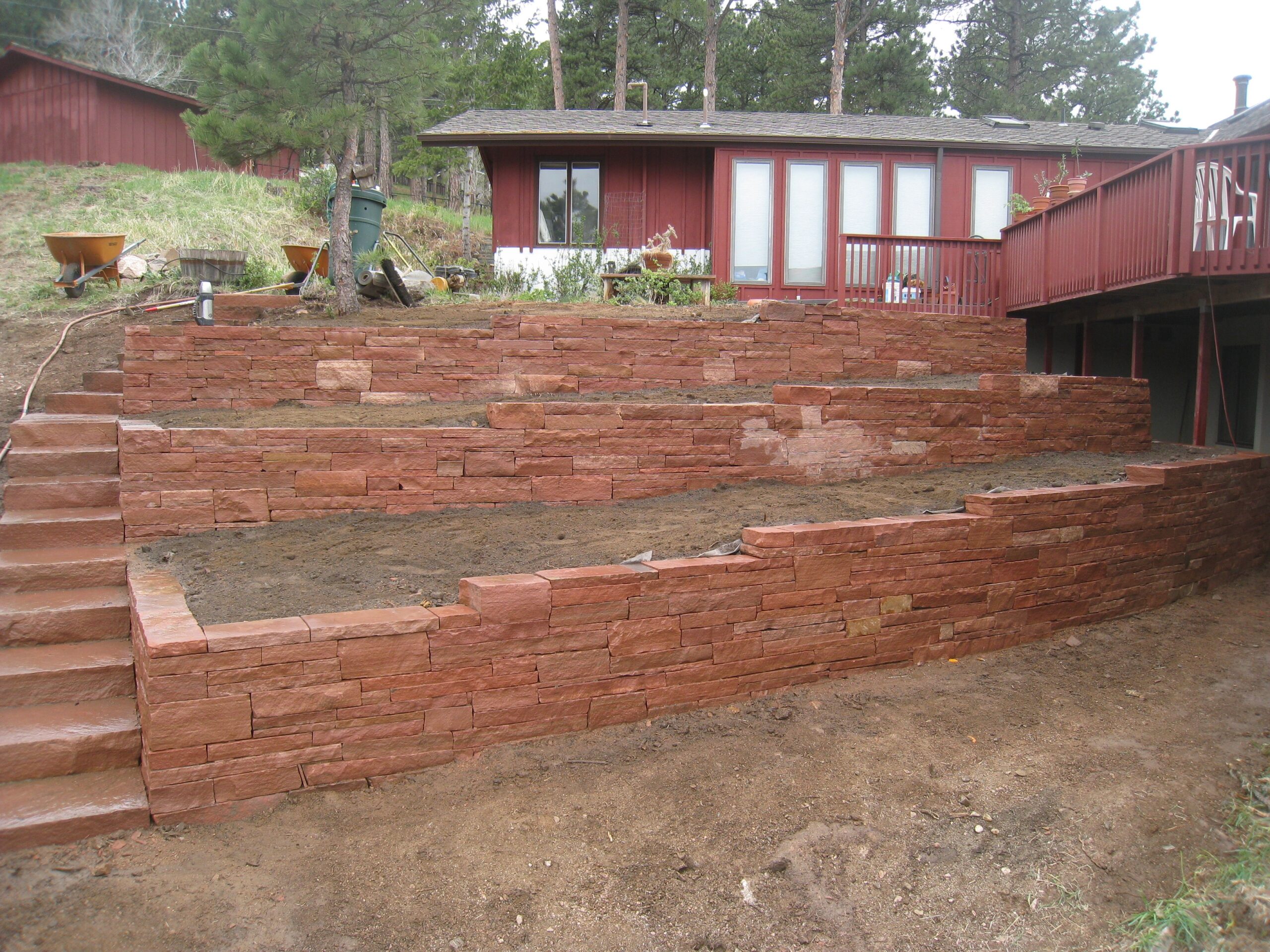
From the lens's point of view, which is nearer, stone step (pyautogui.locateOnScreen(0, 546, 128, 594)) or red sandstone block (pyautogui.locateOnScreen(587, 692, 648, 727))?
red sandstone block (pyautogui.locateOnScreen(587, 692, 648, 727))

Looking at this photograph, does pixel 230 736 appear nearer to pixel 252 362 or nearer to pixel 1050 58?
pixel 252 362

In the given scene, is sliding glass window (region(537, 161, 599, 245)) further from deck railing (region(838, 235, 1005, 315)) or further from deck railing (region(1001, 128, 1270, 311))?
deck railing (region(1001, 128, 1270, 311))

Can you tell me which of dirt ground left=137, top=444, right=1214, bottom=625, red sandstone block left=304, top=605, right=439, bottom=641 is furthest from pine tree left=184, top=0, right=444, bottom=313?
red sandstone block left=304, top=605, right=439, bottom=641

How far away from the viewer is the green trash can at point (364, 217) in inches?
465

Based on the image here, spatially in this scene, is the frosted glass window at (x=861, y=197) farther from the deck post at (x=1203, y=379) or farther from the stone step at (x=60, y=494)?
the stone step at (x=60, y=494)

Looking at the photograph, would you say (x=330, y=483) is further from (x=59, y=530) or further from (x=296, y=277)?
(x=296, y=277)

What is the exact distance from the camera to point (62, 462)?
20.0ft

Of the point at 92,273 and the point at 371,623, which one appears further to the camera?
the point at 92,273

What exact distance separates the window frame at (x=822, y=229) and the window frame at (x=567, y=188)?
2996 millimetres

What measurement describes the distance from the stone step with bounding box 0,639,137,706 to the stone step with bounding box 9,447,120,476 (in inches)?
80.6

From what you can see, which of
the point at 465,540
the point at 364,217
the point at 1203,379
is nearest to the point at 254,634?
the point at 465,540

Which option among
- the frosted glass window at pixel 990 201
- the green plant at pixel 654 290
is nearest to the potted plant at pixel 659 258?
the green plant at pixel 654 290

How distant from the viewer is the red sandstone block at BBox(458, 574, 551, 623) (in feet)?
13.4

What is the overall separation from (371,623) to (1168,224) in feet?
24.1
